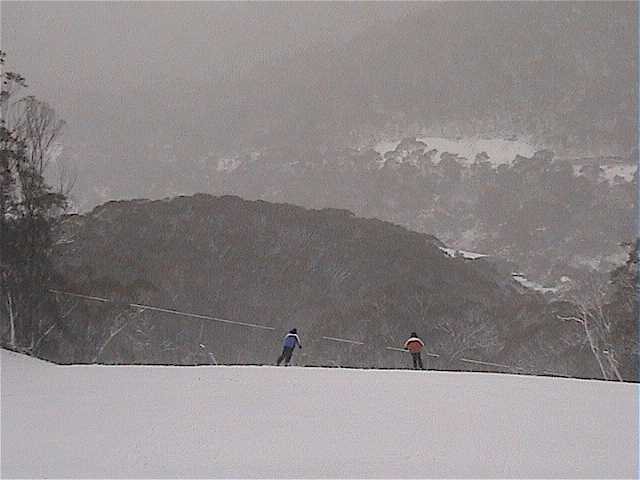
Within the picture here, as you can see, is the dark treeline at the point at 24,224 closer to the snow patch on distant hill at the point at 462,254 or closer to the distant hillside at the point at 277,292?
the distant hillside at the point at 277,292

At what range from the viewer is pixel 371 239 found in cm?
3928

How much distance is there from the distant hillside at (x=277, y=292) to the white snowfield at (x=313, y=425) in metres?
11.5

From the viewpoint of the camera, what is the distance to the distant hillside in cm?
2669

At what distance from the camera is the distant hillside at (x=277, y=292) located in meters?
26.7

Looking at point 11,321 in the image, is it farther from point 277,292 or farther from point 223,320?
point 277,292

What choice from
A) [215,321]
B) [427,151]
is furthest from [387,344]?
[427,151]

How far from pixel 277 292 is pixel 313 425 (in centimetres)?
2625

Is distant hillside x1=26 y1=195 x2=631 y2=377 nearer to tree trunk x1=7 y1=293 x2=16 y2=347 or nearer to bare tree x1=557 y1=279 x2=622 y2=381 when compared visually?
bare tree x1=557 y1=279 x2=622 y2=381

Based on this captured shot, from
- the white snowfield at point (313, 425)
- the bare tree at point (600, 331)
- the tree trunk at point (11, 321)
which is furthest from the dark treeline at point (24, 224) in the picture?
the bare tree at point (600, 331)

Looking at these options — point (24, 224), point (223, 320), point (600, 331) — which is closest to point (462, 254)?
point (223, 320)

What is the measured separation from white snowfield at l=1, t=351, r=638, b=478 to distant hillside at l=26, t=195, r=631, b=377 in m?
11.5

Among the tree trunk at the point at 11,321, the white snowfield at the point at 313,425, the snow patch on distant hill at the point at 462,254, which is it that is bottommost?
the white snowfield at the point at 313,425

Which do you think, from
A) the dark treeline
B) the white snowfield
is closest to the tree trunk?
the dark treeline

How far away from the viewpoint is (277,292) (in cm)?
3512
